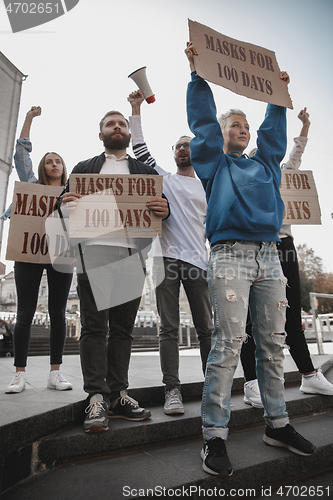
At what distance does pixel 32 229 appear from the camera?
250cm

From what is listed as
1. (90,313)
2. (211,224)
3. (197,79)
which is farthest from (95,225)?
(197,79)

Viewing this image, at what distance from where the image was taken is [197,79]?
1923 mm

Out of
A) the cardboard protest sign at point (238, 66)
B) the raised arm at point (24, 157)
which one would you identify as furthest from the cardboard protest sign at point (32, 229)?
the cardboard protest sign at point (238, 66)

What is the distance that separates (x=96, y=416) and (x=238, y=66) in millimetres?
2272

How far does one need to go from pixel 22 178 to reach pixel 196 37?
1851 mm

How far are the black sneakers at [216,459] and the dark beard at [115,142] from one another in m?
1.95

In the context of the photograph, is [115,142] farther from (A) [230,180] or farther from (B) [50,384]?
(B) [50,384]

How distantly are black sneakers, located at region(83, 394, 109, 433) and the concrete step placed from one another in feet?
0.18

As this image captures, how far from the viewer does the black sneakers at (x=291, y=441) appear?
1.68 meters

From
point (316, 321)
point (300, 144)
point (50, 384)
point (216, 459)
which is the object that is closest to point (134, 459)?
point (216, 459)

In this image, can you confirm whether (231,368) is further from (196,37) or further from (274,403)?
(196,37)

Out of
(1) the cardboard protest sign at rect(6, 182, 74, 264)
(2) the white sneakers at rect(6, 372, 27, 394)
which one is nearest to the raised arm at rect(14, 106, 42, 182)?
(1) the cardboard protest sign at rect(6, 182, 74, 264)

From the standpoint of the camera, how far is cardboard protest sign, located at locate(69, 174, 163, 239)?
2059 mm

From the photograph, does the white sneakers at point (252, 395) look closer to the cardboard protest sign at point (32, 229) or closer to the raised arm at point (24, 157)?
the cardboard protest sign at point (32, 229)
